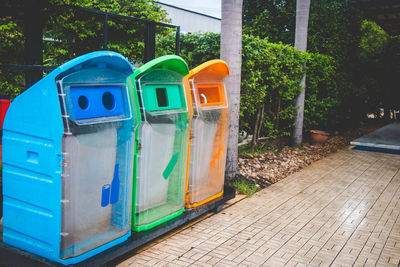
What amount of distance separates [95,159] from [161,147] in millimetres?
859

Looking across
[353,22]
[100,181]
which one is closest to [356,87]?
[353,22]

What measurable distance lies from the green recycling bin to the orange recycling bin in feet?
0.58

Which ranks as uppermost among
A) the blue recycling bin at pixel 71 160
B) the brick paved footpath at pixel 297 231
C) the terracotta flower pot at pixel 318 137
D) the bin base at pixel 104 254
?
the blue recycling bin at pixel 71 160

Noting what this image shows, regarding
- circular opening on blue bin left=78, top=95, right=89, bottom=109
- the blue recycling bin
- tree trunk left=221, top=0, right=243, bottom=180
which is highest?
tree trunk left=221, top=0, right=243, bottom=180

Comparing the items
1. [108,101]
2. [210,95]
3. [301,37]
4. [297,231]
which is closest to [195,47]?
[210,95]

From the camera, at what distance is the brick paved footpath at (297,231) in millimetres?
3945

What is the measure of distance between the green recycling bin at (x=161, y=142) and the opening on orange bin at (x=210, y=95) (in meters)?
0.40

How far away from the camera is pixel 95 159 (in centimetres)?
324

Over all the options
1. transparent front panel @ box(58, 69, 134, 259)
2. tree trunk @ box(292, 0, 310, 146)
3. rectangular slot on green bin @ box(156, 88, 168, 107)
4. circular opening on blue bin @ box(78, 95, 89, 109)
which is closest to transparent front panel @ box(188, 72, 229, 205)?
rectangular slot on green bin @ box(156, 88, 168, 107)

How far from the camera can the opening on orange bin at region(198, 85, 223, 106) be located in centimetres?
463

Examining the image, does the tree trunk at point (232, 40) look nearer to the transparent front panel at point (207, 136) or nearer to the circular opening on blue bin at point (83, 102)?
the transparent front panel at point (207, 136)

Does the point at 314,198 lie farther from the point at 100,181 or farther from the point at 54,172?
the point at 54,172

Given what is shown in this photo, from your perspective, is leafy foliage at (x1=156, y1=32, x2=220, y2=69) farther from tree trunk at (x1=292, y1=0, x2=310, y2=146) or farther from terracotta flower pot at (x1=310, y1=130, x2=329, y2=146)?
terracotta flower pot at (x1=310, y1=130, x2=329, y2=146)

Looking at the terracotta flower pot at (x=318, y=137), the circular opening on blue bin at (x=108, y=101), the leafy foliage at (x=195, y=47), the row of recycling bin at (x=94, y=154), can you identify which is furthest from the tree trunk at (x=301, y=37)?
the circular opening on blue bin at (x=108, y=101)
